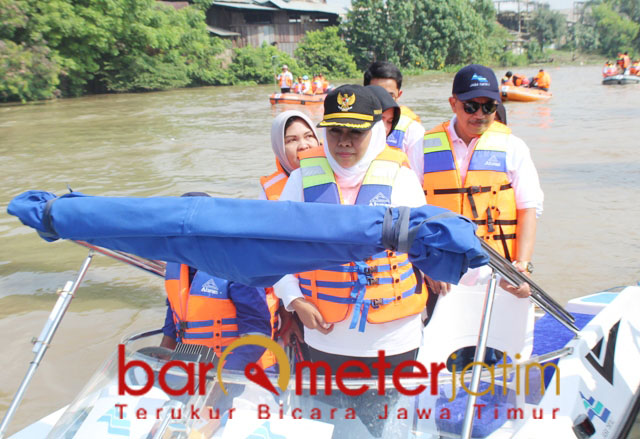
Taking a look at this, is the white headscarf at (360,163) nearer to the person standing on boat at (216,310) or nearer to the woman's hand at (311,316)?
the woman's hand at (311,316)

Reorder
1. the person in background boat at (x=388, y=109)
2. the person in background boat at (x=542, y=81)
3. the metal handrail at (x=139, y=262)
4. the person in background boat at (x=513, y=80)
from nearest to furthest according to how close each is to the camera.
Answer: the metal handrail at (x=139, y=262), the person in background boat at (x=388, y=109), the person in background boat at (x=542, y=81), the person in background boat at (x=513, y=80)

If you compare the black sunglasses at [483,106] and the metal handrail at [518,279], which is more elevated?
the black sunglasses at [483,106]

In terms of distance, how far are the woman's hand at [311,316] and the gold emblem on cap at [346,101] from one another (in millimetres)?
741

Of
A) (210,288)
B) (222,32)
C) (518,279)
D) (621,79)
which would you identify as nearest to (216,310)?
(210,288)

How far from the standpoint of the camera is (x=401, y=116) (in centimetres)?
389

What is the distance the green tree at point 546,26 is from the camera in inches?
2414

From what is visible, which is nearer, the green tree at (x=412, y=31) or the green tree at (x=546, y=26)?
the green tree at (x=412, y=31)

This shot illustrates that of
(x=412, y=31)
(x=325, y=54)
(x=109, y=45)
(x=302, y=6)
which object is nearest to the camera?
(x=109, y=45)

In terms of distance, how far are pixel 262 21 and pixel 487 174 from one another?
37.2m

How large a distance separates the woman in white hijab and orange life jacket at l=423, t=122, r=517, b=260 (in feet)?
2.34

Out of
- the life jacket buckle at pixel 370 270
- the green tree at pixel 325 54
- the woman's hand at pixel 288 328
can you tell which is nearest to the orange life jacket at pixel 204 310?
the woman's hand at pixel 288 328

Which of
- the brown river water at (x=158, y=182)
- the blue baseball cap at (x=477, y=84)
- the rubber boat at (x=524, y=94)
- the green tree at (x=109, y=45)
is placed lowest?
the brown river water at (x=158, y=182)

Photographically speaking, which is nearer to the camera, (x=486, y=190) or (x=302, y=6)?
(x=486, y=190)

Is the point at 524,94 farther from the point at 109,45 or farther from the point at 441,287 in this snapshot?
the point at 109,45
